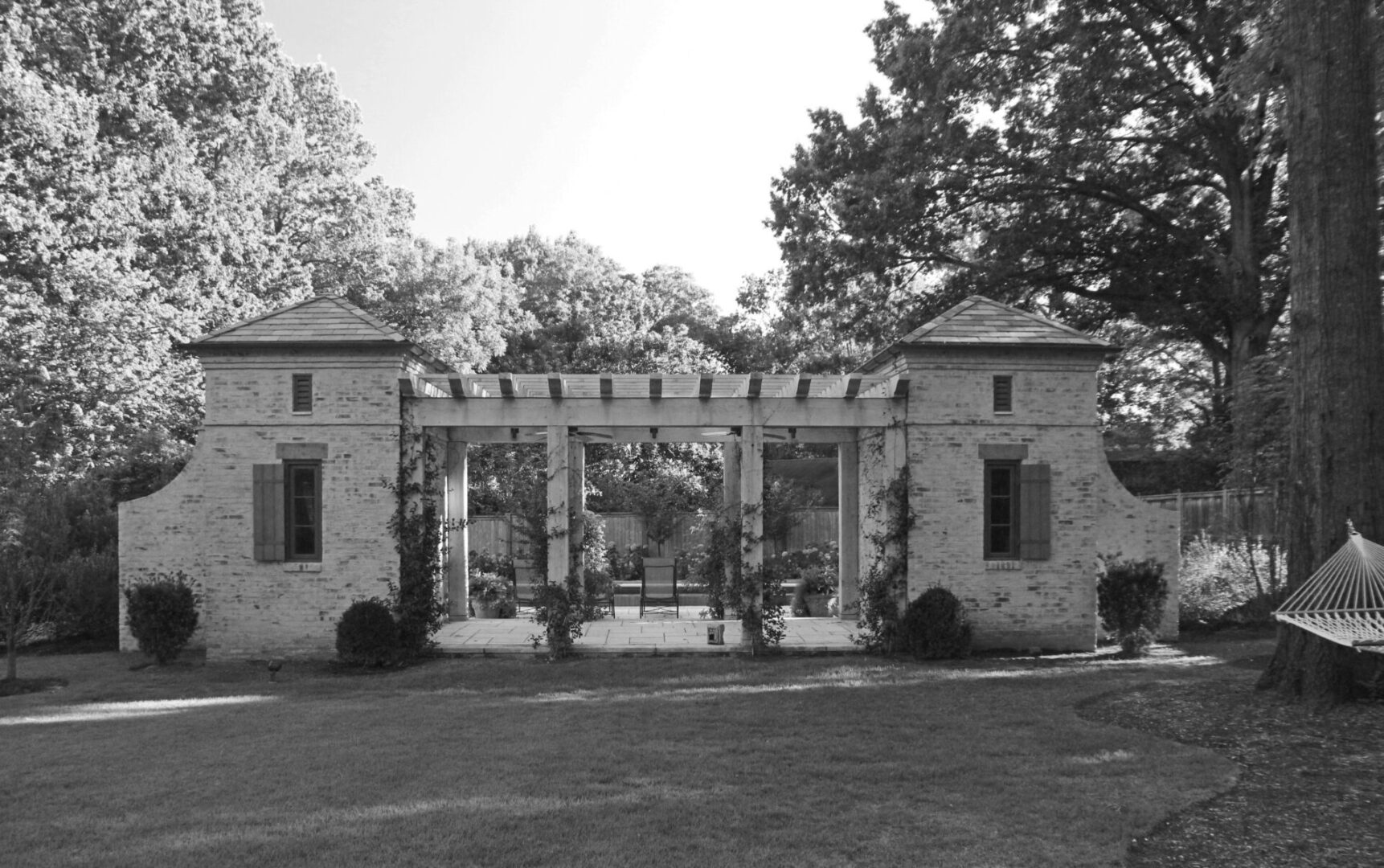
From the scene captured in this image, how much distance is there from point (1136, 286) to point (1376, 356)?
13282mm

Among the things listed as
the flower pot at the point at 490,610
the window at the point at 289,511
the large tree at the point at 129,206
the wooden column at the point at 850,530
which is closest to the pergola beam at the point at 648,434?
the wooden column at the point at 850,530

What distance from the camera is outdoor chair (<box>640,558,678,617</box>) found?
1680 centimetres

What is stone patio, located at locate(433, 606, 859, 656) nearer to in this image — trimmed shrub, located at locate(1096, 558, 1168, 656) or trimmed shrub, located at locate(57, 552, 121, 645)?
trimmed shrub, located at locate(1096, 558, 1168, 656)

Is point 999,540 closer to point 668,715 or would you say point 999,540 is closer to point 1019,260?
point 668,715

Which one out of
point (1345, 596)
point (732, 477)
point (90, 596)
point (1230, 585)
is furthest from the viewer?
point (732, 477)

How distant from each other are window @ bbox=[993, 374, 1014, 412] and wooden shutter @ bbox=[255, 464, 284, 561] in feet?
31.3

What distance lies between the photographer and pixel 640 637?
13.6m

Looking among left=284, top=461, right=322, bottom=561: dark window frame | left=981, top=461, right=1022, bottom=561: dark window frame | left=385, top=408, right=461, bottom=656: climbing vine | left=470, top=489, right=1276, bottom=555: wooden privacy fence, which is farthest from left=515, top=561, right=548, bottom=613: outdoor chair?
left=981, top=461, right=1022, bottom=561: dark window frame

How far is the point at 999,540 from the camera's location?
12984mm

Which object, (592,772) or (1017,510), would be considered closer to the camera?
(592,772)

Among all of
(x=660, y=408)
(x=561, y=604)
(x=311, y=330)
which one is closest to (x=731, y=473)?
(x=660, y=408)

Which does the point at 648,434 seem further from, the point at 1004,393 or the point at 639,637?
the point at 1004,393

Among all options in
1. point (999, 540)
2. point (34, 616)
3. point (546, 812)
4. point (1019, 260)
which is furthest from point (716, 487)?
point (546, 812)

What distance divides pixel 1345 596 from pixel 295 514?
1163cm
